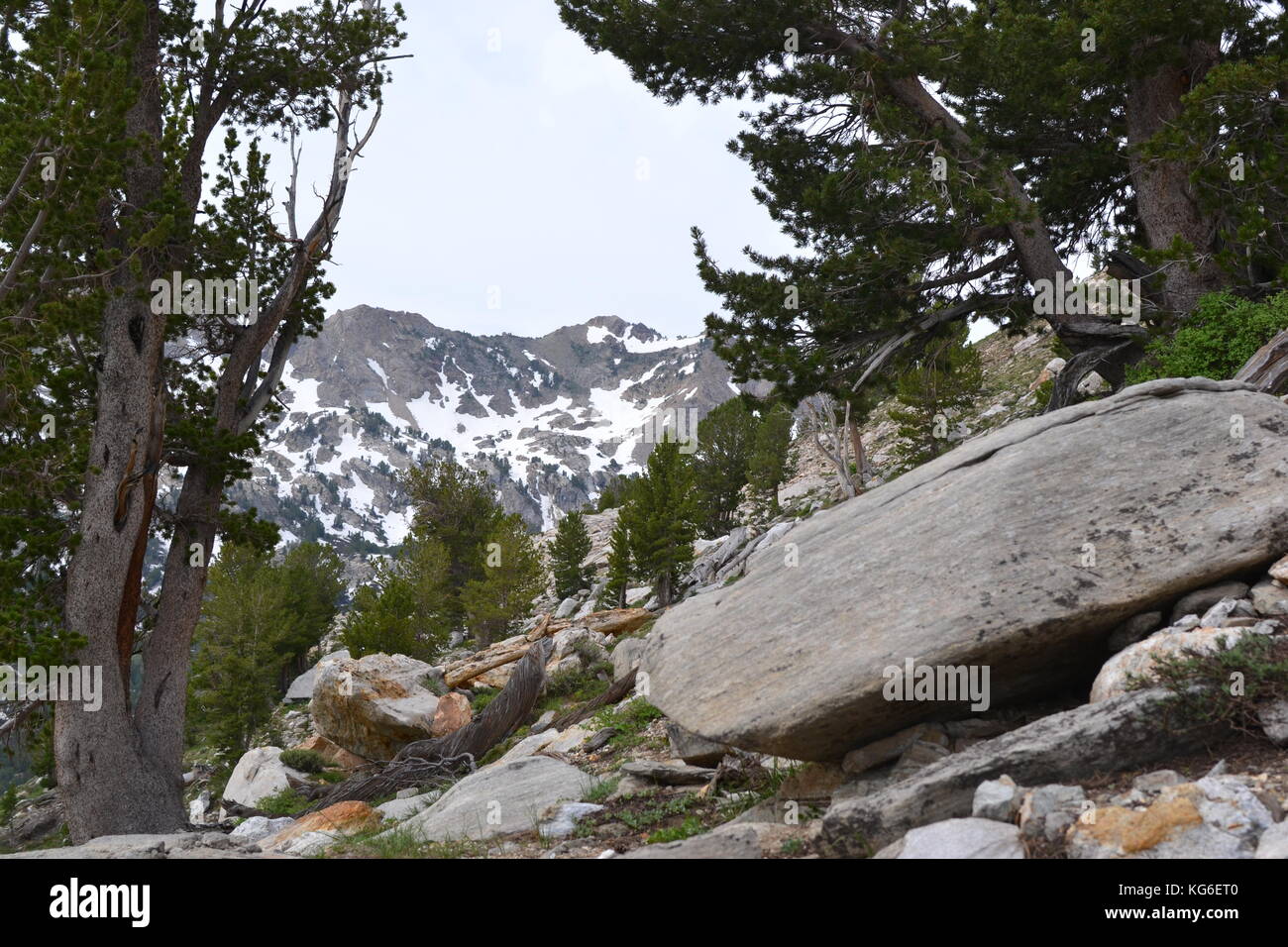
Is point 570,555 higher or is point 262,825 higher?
point 570,555

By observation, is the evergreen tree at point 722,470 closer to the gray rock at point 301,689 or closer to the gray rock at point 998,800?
the gray rock at point 301,689

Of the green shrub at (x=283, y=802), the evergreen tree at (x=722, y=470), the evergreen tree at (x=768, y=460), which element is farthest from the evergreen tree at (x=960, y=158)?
the evergreen tree at (x=722, y=470)

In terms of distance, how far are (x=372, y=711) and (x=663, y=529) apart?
15796mm

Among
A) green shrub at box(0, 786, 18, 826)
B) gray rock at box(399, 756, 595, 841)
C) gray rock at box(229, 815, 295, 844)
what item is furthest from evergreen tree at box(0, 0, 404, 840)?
green shrub at box(0, 786, 18, 826)

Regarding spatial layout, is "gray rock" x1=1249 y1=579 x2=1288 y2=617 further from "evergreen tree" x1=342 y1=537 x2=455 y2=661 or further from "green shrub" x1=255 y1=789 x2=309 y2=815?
"evergreen tree" x1=342 y1=537 x2=455 y2=661

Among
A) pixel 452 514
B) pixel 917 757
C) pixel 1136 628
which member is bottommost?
pixel 917 757

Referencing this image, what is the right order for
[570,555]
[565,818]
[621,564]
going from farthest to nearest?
[570,555] → [621,564] → [565,818]

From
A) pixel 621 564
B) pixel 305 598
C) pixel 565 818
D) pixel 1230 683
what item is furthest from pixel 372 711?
pixel 305 598

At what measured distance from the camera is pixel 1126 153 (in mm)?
14445

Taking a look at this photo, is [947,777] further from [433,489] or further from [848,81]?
[433,489]

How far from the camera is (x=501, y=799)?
789 centimetres

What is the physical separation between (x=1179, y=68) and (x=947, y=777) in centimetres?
1511

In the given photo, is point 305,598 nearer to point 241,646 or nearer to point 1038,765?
point 241,646
